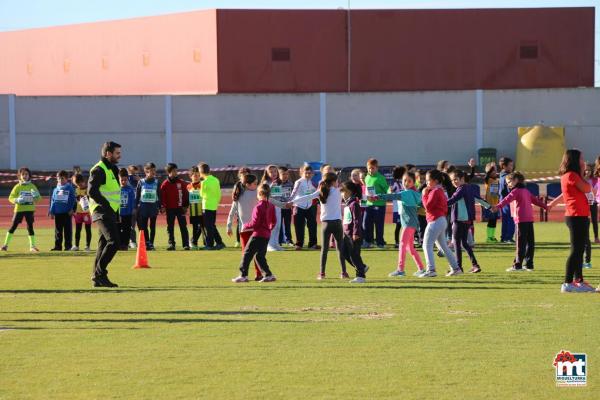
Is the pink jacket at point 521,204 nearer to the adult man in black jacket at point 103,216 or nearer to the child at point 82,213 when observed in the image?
the adult man in black jacket at point 103,216

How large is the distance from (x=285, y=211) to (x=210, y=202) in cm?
192

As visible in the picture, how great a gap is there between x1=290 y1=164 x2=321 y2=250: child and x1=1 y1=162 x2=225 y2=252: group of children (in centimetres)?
159

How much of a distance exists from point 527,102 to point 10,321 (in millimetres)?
43405

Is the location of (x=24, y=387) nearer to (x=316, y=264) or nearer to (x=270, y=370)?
(x=270, y=370)

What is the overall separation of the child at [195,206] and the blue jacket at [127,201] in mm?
1439

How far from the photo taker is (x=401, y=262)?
→ 17.0 metres

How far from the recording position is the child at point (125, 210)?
22500 millimetres

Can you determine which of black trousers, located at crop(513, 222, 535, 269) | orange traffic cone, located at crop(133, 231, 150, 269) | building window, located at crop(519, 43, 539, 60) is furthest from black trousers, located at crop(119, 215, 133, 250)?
building window, located at crop(519, 43, 539, 60)

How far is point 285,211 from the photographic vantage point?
78.8 ft

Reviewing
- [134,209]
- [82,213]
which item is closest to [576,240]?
[134,209]

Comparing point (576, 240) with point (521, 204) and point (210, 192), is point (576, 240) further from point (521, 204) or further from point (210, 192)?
point (210, 192)

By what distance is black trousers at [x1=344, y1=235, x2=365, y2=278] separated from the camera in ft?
53.5

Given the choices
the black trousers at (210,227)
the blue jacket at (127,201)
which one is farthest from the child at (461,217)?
the blue jacket at (127,201)

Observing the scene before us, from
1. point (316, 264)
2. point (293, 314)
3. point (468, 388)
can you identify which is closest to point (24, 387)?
point (468, 388)
